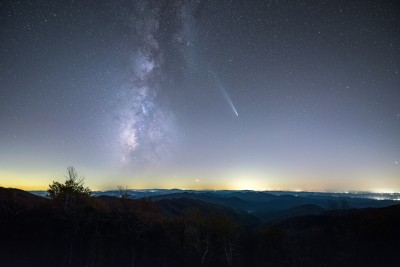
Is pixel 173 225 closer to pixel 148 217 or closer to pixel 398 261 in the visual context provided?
pixel 148 217

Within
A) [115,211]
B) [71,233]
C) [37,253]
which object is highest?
[115,211]

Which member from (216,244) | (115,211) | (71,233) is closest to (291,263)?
(216,244)

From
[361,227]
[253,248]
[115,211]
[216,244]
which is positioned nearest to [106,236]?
[115,211]

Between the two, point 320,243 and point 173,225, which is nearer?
point 173,225

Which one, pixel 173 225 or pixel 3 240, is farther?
pixel 173 225

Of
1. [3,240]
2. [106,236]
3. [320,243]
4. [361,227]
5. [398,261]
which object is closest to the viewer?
[3,240]

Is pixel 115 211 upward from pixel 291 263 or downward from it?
upward

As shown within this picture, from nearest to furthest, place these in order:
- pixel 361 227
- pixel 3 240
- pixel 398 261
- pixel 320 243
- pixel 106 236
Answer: pixel 3 240 < pixel 106 236 < pixel 398 261 < pixel 320 243 < pixel 361 227

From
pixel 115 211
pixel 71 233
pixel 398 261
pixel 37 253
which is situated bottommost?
pixel 398 261

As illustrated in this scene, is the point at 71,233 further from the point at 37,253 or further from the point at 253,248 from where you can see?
the point at 253,248
